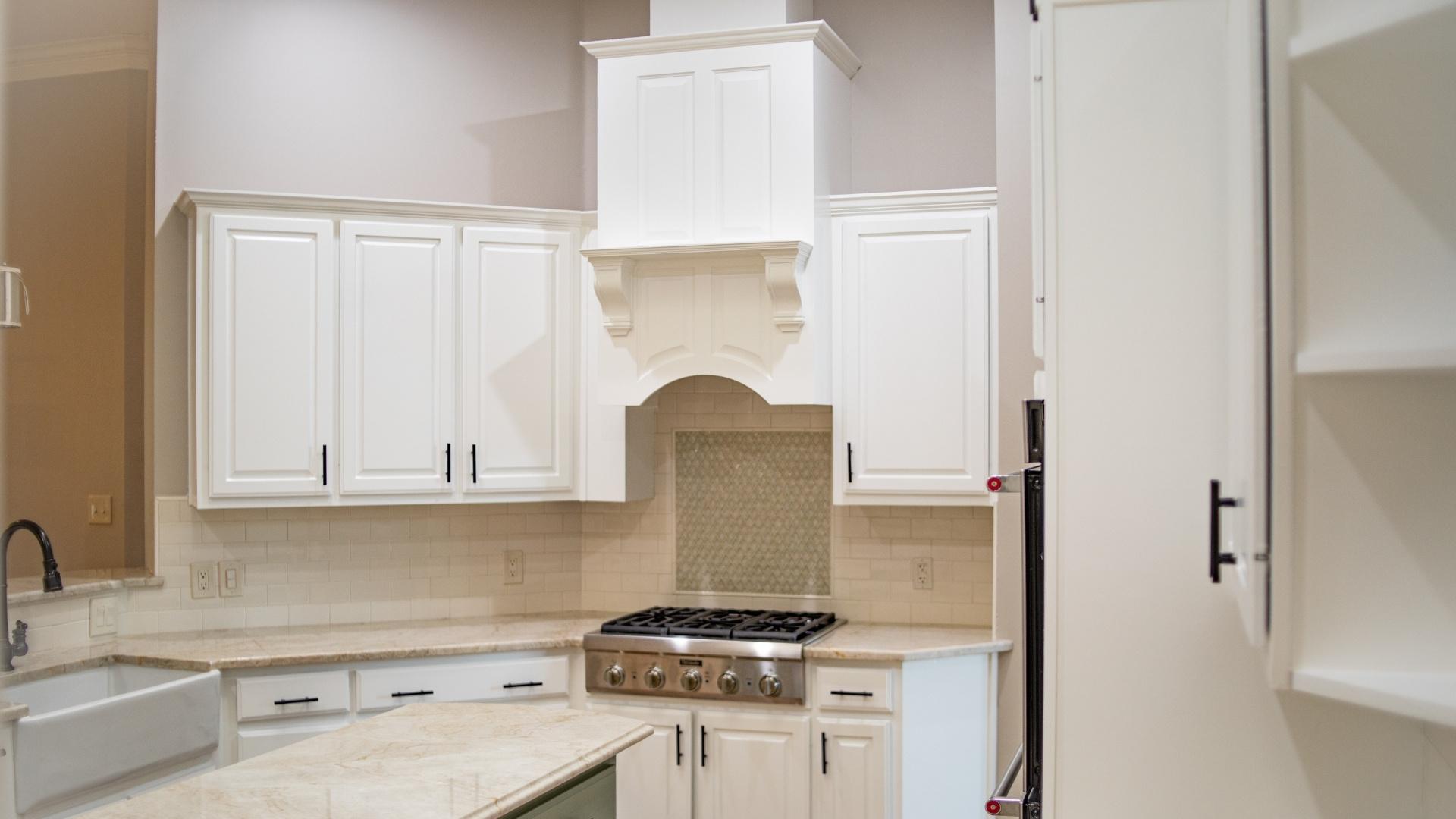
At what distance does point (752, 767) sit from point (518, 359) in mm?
1666

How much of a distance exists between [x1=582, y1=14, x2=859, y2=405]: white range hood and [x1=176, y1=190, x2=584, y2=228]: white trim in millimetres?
301

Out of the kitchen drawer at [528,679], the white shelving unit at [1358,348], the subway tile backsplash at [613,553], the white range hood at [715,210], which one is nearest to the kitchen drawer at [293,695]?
the kitchen drawer at [528,679]

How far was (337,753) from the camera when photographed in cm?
240

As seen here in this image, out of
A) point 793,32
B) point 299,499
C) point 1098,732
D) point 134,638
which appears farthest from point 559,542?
point 1098,732

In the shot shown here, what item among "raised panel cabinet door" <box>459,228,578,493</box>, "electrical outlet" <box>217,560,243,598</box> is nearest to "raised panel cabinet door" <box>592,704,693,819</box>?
"raised panel cabinet door" <box>459,228,578,493</box>

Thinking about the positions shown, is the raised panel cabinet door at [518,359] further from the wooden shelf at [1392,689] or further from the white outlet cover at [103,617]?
the wooden shelf at [1392,689]

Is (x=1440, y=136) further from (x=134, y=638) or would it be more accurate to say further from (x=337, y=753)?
(x=134, y=638)

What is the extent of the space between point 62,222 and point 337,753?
9.61 feet

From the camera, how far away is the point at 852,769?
3.77m

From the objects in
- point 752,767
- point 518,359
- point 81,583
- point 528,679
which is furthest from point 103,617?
point 752,767

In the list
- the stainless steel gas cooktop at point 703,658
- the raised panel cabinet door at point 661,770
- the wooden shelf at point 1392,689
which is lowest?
the raised panel cabinet door at point 661,770

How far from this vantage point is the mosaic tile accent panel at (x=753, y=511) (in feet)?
14.6

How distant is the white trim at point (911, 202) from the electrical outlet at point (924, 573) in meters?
1.29

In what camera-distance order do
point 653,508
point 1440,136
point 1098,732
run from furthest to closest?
point 653,508, point 1098,732, point 1440,136
